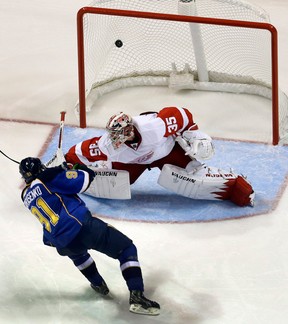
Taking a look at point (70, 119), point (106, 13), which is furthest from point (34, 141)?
point (106, 13)

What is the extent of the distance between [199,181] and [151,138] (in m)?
0.41

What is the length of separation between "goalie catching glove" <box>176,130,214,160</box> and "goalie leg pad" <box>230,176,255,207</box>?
24cm

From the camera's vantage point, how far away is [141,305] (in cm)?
571

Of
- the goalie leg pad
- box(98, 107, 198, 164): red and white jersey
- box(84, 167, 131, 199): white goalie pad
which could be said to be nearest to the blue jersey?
box(98, 107, 198, 164): red and white jersey

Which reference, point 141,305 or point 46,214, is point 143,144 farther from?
point 141,305

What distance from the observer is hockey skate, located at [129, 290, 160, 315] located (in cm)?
570

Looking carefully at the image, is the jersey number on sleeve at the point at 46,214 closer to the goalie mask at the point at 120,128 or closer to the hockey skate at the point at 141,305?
the hockey skate at the point at 141,305

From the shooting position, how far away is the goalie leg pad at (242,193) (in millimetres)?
6621

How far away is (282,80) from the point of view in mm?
8055

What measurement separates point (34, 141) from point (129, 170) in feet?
3.18

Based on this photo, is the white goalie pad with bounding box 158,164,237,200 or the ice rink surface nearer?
the ice rink surface

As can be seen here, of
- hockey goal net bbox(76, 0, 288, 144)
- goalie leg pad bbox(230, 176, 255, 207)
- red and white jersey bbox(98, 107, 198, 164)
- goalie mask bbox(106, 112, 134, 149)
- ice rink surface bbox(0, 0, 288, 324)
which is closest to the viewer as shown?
ice rink surface bbox(0, 0, 288, 324)

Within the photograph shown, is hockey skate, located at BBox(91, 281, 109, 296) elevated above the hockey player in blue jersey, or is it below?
below

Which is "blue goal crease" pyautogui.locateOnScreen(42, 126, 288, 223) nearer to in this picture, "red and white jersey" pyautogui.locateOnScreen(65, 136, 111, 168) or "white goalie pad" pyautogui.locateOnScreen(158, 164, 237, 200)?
"white goalie pad" pyautogui.locateOnScreen(158, 164, 237, 200)
